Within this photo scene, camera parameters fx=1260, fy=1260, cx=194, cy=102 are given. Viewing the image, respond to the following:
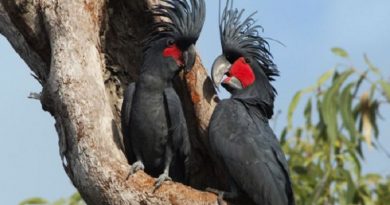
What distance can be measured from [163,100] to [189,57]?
9.7 inches

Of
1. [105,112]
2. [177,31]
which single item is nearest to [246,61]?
[177,31]

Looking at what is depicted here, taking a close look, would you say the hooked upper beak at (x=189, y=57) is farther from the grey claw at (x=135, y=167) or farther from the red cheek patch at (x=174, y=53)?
the grey claw at (x=135, y=167)

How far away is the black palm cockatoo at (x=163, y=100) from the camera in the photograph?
20.1 ft

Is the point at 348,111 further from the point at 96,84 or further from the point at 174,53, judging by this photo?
the point at 96,84

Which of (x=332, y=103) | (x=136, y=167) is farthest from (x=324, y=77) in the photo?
(x=136, y=167)

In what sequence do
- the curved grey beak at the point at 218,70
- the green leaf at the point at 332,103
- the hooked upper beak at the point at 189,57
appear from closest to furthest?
the hooked upper beak at the point at 189,57 → the curved grey beak at the point at 218,70 → the green leaf at the point at 332,103

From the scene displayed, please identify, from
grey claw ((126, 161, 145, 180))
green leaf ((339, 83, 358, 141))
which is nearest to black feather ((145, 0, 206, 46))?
grey claw ((126, 161, 145, 180))

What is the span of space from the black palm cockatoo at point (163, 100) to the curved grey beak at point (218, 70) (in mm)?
141

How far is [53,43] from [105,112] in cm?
49

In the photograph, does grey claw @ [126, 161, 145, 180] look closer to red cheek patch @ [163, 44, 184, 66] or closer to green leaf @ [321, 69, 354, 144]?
red cheek patch @ [163, 44, 184, 66]

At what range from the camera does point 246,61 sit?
630 centimetres

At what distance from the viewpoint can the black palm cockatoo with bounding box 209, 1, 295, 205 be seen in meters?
5.88

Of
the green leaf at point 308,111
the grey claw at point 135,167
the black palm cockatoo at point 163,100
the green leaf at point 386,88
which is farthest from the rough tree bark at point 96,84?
the green leaf at point 308,111

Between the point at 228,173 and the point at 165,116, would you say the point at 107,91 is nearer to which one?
the point at 165,116
